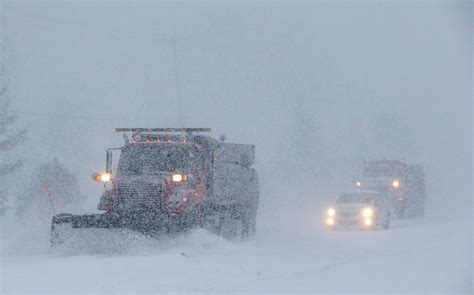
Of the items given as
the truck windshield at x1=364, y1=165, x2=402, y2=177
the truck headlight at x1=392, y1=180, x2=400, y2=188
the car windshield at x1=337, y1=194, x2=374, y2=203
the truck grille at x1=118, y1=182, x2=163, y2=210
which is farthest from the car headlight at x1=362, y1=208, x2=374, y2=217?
the truck windshield at x1=364, y1=165, x2=402, y2=177

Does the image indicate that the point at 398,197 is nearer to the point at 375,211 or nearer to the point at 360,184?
the point at 360,184

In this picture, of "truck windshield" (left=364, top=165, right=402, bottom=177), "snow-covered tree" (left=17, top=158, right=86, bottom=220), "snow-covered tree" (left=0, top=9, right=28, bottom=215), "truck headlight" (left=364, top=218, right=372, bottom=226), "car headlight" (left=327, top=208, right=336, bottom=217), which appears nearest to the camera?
"truck headlight" (left=364, top=218, right=372, bottom=226)

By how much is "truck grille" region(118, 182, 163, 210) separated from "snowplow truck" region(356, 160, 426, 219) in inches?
880

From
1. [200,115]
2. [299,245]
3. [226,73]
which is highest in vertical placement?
[226,73]

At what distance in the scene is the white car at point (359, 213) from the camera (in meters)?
27.0

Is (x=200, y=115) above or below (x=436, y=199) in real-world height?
above

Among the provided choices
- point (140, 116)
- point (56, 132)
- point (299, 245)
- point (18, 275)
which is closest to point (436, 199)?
point (56, 132)

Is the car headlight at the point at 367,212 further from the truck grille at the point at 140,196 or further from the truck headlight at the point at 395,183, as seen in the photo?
the truck headlight at the point at 395,183

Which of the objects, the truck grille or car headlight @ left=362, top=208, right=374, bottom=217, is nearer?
the truck grille

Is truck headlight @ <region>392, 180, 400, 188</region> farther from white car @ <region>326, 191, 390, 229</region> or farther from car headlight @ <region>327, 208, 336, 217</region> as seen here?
car headlight @ <region>327, 208, 336, 217</region>

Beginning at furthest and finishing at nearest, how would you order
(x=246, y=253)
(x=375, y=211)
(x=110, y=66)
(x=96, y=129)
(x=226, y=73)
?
(x=110, y=66)
(x=226, y=73)
(x=96, y=129)
(x=375, y=211)
(x=246, y=253)

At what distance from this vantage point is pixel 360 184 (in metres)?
39.1

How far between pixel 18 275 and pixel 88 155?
207 feet

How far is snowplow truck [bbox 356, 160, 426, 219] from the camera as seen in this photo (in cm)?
3875
